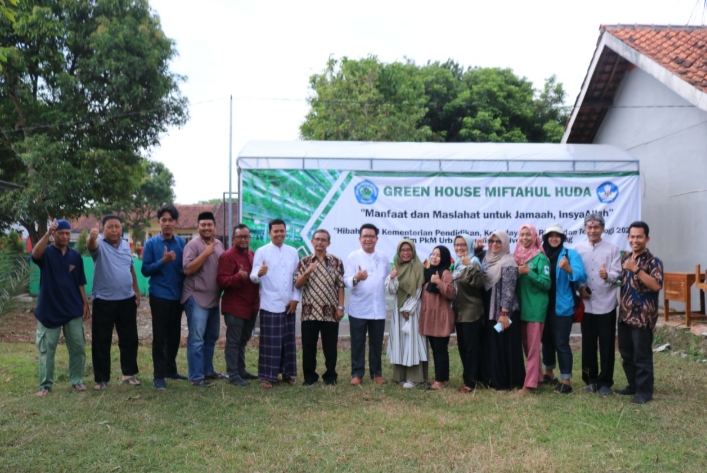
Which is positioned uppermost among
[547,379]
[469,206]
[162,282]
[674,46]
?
[674,46]

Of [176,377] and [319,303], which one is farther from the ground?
[319,303]

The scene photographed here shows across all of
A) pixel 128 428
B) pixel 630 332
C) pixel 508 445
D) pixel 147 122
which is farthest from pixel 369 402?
pixel 147 122

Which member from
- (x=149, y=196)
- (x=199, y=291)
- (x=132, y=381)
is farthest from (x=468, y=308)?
(x=149, y=196)

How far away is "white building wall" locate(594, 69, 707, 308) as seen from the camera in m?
8.69

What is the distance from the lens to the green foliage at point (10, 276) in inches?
185

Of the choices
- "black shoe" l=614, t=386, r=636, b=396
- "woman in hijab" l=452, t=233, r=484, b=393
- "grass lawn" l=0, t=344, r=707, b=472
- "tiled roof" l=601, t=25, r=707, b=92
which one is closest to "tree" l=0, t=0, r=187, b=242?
"grass lawn" l=0, t=344, r=707, b=472

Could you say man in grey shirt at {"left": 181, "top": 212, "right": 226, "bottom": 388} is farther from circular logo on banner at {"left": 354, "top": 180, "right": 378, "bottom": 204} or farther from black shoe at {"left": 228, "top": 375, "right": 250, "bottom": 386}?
circular logo on banner at {"left": 354, "top": 180, "right": 378, "bottom": 204}

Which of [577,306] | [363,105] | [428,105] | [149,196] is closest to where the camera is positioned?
[577,306]

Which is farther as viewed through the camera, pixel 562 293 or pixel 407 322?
pixel 407 322

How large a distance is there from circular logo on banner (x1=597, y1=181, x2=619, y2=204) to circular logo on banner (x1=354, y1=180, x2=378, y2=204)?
9.95 ft

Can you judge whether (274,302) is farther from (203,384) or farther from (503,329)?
(503,329)

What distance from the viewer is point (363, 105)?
1898cm

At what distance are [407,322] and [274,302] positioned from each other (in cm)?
122

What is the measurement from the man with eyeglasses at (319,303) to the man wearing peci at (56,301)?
191 cm
